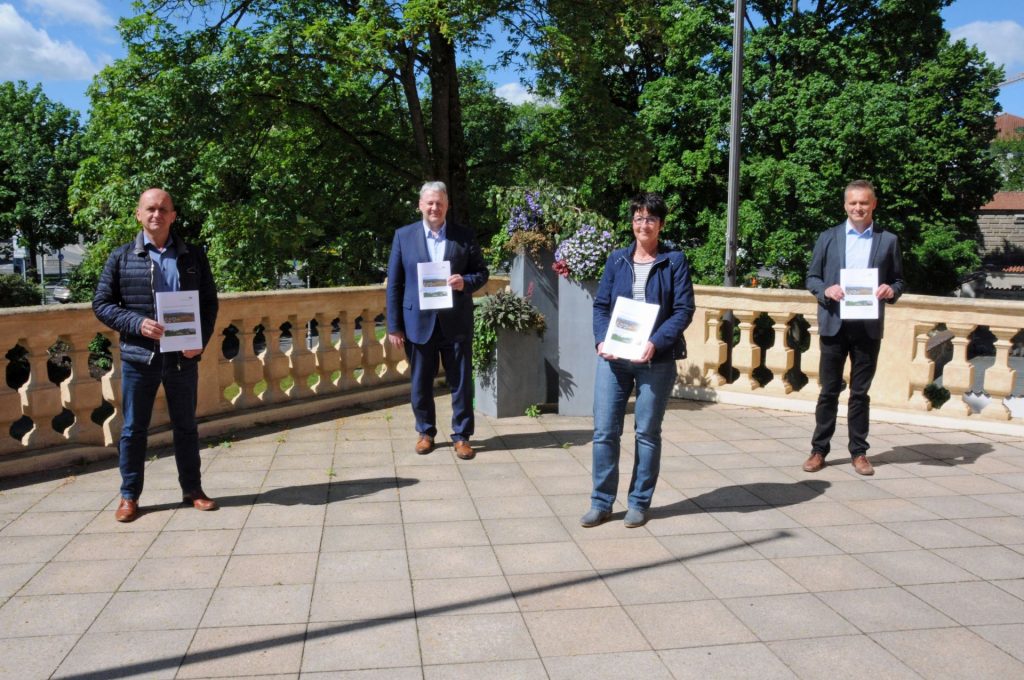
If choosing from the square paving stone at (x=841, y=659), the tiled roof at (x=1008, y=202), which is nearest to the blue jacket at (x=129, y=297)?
the square paving stone at (x=841, y=659)

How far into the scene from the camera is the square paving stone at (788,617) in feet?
11.0

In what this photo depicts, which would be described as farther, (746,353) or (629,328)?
(746,353)

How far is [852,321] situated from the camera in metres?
5.68

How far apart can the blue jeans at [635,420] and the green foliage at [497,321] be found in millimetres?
2642

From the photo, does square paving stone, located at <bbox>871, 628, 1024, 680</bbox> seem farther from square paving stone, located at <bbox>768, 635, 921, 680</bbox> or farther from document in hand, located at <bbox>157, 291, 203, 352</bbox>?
document in hand, located at <bbox>157, 291, 203, 352</bbox>

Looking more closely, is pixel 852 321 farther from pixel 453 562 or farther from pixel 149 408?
pixel 149 408

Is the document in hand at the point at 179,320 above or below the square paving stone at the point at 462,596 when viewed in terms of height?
above

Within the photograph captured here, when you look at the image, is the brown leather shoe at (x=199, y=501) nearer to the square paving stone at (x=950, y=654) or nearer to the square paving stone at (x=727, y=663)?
the square paving stone at (x=727, y=663)

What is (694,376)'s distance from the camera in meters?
8.32

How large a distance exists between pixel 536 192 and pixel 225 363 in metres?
3.05

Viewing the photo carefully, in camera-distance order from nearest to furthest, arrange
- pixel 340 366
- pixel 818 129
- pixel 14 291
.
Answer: pixel 340 366
pixel 14 291
pixel 818 129

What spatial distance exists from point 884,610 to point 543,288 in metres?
4.48

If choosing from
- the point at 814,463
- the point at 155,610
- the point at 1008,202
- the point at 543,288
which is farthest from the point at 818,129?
the point at 1008,202

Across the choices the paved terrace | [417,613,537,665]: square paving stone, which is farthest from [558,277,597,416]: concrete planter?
[417,613,537,665]: square paving stone
